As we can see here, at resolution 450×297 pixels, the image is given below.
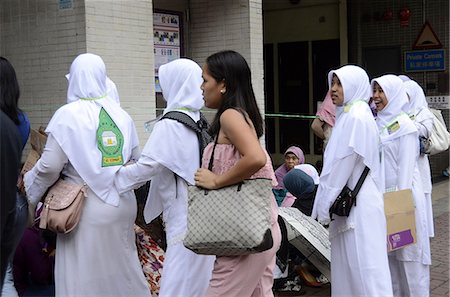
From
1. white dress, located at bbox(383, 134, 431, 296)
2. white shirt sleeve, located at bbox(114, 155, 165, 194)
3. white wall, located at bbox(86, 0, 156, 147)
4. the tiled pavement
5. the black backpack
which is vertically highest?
white wall, located at bbox(86, 0, 156, 147)

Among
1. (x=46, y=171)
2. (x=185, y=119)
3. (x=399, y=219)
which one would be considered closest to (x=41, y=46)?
(x=46, y=171)

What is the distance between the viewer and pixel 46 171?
4477mm

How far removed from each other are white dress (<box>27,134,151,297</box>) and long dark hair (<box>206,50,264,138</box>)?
1195mm

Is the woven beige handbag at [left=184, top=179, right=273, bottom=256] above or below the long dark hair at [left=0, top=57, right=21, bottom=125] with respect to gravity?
below

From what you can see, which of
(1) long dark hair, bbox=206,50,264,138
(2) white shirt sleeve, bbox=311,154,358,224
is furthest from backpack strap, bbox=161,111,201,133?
(2) white shirt sleeve, bbox=311,154,358,224

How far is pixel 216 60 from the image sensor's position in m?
3.86

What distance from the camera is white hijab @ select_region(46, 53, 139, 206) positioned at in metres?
4.52

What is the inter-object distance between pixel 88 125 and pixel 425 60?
35.2ft

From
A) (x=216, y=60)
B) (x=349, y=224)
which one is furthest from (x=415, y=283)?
(x=216, y=60)

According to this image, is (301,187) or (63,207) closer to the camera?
(63,207)

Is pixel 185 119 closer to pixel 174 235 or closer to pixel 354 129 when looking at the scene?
pixel 174 235

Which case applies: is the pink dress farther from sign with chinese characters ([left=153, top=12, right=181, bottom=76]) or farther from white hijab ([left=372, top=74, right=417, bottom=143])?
sign with chinese characters ([left=153, top=12, right=181, bottom=76])

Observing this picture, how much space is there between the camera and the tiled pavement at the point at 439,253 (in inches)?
257

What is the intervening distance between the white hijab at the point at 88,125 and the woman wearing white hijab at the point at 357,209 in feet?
4.83
